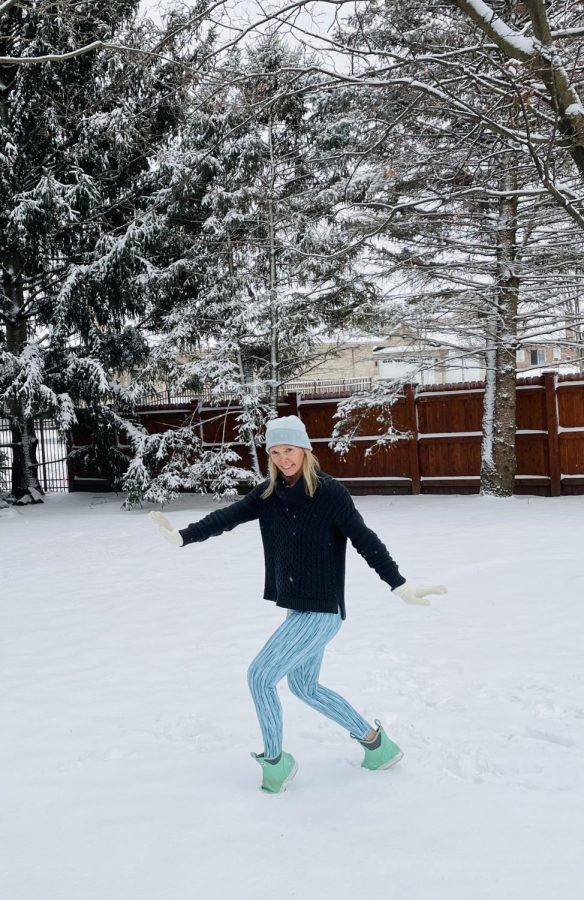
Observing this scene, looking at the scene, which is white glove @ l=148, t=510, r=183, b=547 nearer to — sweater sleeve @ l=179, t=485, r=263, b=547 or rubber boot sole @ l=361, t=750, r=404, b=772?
sweater sleeve @ l=179, t=485, r=263, b=547

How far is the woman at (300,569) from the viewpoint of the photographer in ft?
10.9

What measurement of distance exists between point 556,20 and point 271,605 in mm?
6176

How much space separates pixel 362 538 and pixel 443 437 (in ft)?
35.6

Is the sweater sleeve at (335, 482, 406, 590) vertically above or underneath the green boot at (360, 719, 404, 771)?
above

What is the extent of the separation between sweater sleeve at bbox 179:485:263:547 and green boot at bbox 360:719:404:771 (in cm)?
111

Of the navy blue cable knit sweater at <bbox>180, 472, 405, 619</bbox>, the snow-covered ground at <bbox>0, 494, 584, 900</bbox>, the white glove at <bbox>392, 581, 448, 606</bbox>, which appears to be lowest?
the snow-covered ground at <bbox>0, 494, 584, 900</bbox>

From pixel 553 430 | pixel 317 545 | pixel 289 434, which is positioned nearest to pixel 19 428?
pixel 553 430

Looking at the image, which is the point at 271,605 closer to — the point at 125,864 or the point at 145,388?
the point at 125,864

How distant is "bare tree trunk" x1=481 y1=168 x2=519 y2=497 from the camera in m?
12.0

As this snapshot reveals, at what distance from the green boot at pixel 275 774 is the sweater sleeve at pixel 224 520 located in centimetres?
100

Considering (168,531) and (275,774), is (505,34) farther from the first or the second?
(275,774)

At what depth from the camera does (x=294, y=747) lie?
3.93 meters

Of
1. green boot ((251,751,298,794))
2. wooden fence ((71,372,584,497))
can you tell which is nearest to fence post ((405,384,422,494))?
wooden fence ((71,372,584,497))

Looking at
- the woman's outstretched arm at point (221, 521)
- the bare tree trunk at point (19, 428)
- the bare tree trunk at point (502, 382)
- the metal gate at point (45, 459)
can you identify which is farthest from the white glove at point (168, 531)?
the metal gate at point (45, 459)
